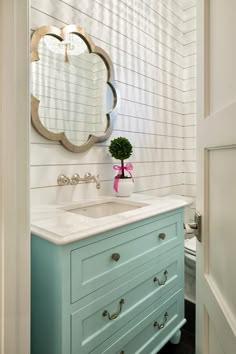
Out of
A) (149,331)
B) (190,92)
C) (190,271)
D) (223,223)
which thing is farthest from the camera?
(190,92)

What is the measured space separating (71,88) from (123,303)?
4.06 feet

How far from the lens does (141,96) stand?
2.15 metres

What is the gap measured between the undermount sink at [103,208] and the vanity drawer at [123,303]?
36cm

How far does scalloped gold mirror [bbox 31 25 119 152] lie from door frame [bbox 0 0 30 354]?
26.2 inches

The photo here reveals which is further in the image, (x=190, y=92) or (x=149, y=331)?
(x=190, y=92)

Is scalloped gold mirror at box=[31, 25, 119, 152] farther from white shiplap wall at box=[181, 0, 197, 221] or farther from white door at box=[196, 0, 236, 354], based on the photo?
white shiplap wall at box=[181, 0, 197, 221]

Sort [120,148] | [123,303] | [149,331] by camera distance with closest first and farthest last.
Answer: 1. [123,303]
2. [149,331]
3. [120,148]

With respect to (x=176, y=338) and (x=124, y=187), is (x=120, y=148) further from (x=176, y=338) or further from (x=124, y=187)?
(x=176, y=338)

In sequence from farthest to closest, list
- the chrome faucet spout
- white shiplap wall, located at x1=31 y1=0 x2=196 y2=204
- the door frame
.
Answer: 1. the chrome faucet spout
2. white shiplap wall, located at x1=31 y1=0 x2=196 y2=204
3. the door frame

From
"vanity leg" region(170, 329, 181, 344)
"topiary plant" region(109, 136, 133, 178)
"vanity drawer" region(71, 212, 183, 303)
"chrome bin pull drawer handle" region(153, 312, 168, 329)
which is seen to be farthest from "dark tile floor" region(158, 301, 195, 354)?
"topiary plant" region(109, 136, 133, 178)

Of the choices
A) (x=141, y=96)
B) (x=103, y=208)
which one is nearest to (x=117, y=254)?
(x=103, y=208)

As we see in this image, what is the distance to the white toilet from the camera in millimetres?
2022

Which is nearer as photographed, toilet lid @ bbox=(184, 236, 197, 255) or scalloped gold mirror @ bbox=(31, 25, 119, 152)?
scalloped gold mirror @ bbox=(31, 25, 119, 152)

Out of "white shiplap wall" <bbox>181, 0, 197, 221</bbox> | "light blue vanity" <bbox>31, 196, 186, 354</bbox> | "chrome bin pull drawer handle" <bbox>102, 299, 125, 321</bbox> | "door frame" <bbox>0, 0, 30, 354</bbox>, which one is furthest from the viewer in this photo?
"white shiplap wall" <bbox>181, 0, 197, 221</bbox>
